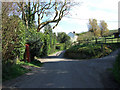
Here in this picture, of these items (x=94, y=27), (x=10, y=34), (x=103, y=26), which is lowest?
(x=10, y=34)

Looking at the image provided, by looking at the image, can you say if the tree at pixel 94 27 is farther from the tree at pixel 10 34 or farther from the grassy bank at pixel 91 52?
the tree at pixel 10 34

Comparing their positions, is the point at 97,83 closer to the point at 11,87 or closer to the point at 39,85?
the point at 39,85

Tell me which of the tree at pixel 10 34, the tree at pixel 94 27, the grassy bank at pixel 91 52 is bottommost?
the grassy bank at pixel 91 52

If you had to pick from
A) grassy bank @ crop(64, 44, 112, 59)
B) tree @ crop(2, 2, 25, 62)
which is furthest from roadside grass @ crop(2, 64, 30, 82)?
grassy bank @ crop(64, 44, 112, 59)

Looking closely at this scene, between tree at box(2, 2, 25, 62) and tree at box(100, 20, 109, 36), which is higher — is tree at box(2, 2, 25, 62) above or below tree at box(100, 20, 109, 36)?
below

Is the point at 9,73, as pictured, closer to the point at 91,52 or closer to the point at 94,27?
the point at 91,52

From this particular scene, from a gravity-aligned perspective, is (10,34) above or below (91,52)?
above

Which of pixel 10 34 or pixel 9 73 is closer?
pixel 9 73

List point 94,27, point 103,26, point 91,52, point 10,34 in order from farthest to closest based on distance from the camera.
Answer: point 103,26
point 94,27
point 91,52
point 10,34

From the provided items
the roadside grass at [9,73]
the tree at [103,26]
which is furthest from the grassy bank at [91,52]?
the tree at [103,26]

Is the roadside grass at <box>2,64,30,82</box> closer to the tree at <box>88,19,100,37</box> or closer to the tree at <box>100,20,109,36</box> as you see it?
the tree at <box>88,19,100,37</box>

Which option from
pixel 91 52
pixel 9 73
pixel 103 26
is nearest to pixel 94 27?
pixel 103 26

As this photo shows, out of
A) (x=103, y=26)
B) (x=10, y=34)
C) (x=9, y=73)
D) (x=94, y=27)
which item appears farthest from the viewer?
(x=103, y=26)

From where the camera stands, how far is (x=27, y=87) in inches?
243
